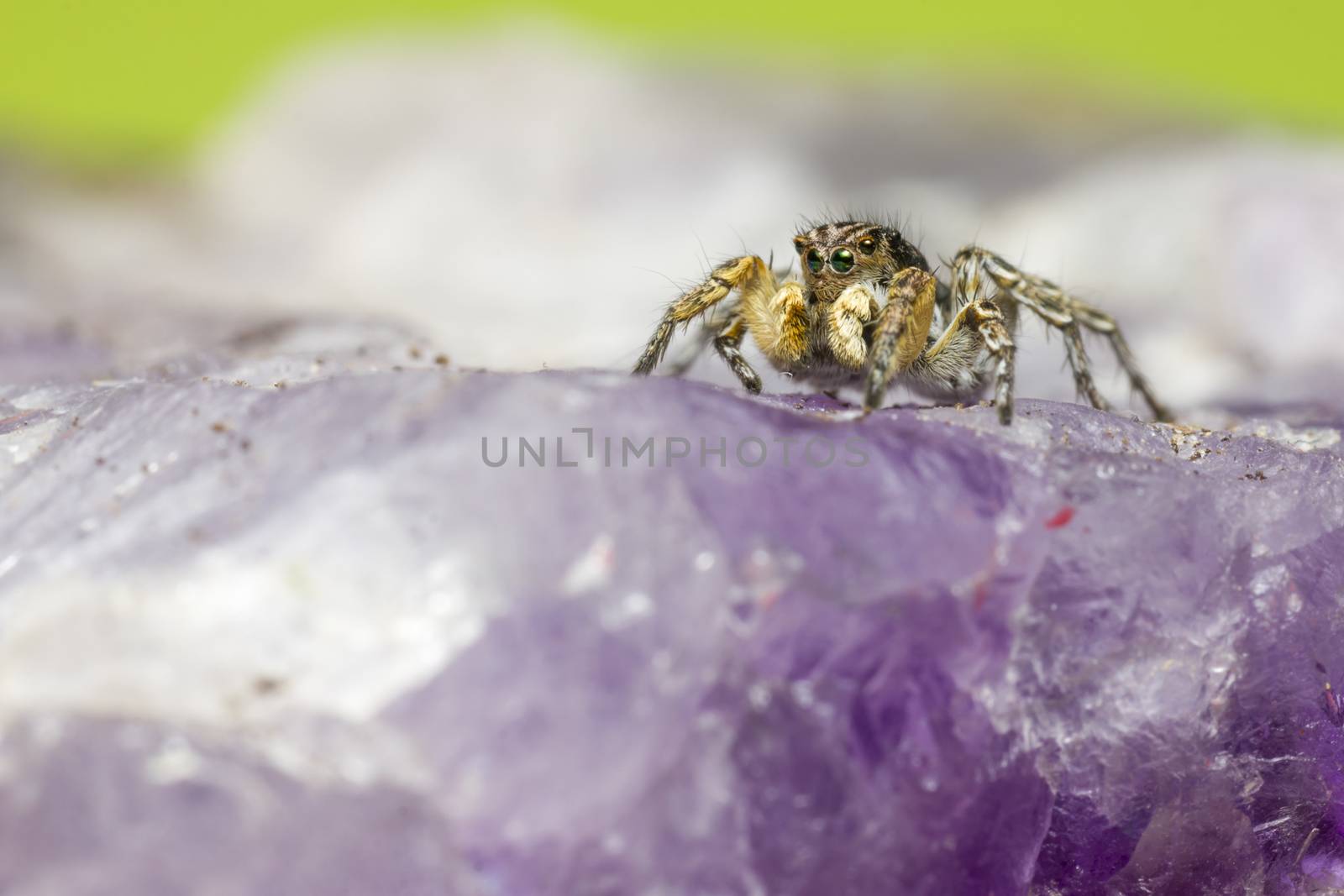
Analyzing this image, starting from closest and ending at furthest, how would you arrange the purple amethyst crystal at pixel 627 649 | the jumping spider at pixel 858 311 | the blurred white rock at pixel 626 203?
the purple amethyst crystal at pixel 627 649 < the jumping spider at pixel 858 311 < the blurred white rock at pixel 626 203

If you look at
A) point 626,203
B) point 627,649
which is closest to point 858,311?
point 627,649

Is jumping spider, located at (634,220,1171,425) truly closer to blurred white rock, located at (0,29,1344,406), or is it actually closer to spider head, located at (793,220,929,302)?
spider head, located at (793,220,929,302)

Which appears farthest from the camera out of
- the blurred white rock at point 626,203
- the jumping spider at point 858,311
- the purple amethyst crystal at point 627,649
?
the blurred white rock at point 626,203

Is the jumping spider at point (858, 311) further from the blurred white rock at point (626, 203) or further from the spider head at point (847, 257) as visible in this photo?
the blurred white rock at point (626, 203)

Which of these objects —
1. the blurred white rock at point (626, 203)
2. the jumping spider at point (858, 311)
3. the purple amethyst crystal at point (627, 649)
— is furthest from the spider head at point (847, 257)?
the blurred white rock at point (626, 203)

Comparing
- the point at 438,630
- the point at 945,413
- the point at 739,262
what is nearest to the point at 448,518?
the point at 438,630

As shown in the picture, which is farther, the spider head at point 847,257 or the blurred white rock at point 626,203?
the blurred white rock at point 626,203

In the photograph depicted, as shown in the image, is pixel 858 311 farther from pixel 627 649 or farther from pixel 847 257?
pixel 627 649

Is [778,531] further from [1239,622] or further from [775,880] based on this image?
[1239,622]

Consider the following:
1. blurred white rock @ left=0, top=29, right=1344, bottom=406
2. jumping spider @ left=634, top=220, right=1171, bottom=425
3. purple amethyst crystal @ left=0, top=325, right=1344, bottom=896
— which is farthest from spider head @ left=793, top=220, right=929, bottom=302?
blurred white rock @ left=0, top=29, right=1344, bottom=406
